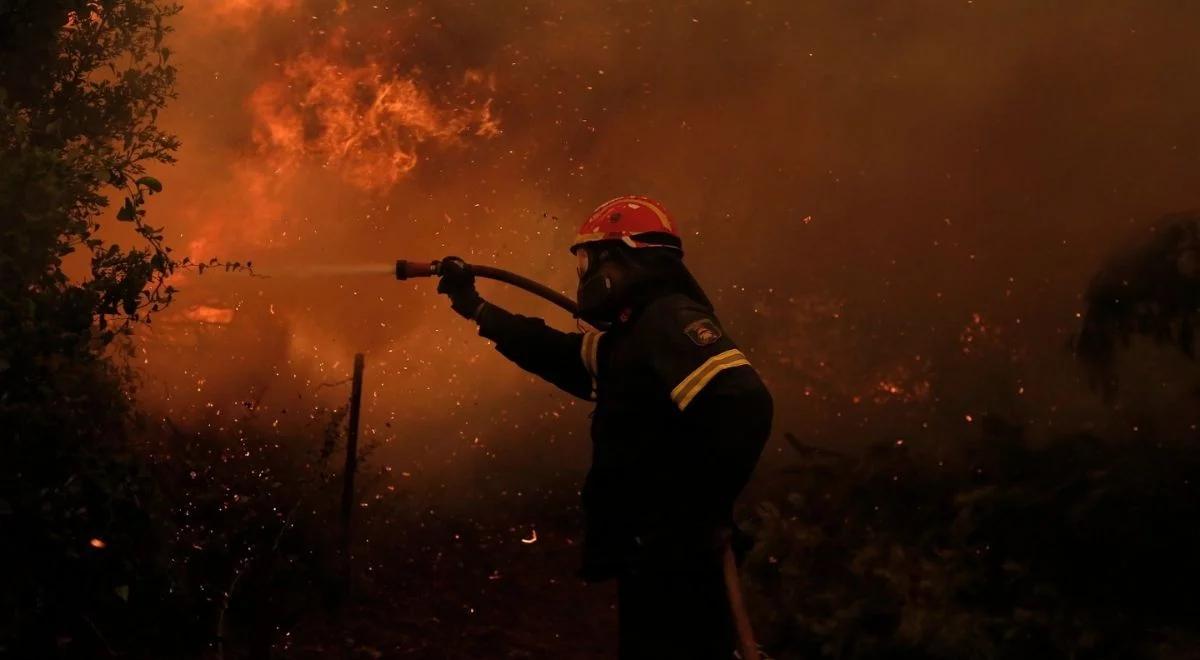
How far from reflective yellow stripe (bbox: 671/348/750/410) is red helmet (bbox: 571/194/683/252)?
0.74m

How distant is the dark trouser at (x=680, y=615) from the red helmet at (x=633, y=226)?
1.32 metres

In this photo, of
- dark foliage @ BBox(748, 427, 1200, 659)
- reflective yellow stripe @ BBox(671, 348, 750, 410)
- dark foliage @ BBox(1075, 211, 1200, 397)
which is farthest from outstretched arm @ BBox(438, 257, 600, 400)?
dark foliage @ BBox(1075, 211, 1200, 397)

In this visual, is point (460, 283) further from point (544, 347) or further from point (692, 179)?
point (692, 179)

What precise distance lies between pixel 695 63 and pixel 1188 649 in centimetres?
857

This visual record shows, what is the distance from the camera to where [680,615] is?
12.1 feet

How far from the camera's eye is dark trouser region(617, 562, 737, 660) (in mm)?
3682

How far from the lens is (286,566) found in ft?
20.4

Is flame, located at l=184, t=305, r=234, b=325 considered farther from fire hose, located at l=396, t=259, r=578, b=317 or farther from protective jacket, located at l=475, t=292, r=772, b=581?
protective jacket, located at l=475, t=292, r=772, b=581

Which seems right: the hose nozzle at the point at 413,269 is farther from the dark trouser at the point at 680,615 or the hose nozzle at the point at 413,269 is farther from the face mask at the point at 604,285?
the dark trouser at the point at 680,615

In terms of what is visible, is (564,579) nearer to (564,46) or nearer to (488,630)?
(488,630)

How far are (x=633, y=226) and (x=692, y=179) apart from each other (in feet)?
23.5

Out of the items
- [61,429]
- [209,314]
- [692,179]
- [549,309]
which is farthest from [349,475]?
[692,179]

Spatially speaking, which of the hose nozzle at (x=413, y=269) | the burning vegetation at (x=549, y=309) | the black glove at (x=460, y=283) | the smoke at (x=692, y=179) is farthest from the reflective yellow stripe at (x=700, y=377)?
the smoke at (x=692, y=179)

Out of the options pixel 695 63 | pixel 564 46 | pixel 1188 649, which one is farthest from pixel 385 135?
pixel 1188 649
